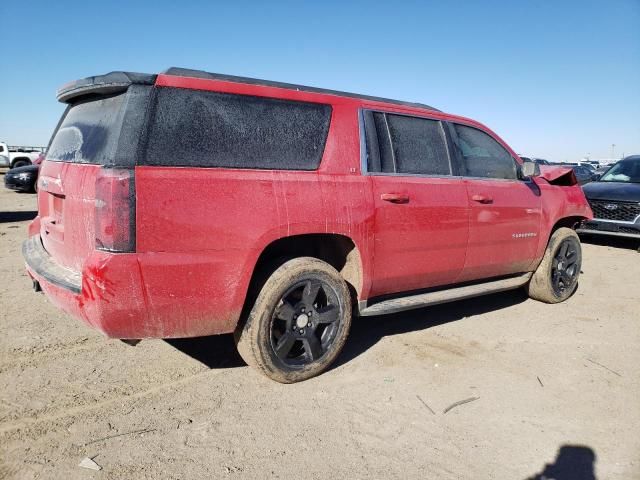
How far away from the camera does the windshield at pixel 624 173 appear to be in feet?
32.8

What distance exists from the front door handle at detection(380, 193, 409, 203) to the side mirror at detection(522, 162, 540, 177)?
173 centimetres

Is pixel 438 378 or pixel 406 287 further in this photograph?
pixel 406 287

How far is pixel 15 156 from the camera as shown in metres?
26.3

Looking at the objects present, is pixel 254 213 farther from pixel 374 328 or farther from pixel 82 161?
pixel 374 328

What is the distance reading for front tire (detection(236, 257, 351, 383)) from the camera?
310 cm

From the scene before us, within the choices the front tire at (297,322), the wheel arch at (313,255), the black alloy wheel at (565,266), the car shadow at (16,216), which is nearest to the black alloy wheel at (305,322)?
the front tire at (297,322)

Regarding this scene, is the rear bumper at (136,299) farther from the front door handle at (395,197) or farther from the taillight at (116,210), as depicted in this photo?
the front door handle at (395,197)

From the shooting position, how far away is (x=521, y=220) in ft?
15.5

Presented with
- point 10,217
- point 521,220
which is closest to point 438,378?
point 521,220

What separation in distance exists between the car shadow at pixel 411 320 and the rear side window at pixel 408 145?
143cm

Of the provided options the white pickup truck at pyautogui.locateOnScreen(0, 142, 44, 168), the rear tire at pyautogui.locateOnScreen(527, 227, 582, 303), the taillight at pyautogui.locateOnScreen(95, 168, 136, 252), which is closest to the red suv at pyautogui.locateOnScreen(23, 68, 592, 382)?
the taillight at pyautogui.locateOnScreen(95, 168, 136, 252)

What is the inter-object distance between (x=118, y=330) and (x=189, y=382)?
766mm

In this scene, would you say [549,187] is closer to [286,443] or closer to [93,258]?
[286,443]

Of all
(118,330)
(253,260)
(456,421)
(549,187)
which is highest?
(549,187)
